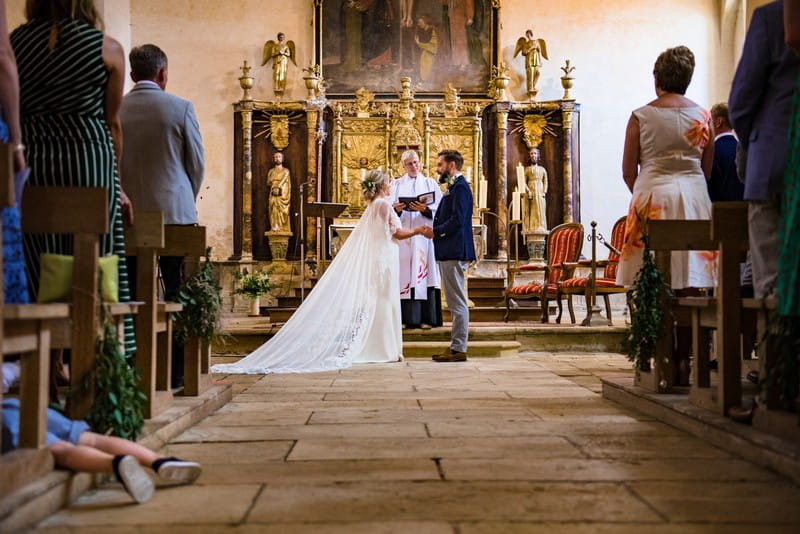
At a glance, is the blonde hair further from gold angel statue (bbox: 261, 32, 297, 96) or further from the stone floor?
gold angel statue (bbox: 261, 32, 297, 96)

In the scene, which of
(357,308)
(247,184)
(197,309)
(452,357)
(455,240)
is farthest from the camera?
(247,184)

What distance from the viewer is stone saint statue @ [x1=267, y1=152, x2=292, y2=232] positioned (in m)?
12.0

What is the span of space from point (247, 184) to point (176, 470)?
10318 millimetres

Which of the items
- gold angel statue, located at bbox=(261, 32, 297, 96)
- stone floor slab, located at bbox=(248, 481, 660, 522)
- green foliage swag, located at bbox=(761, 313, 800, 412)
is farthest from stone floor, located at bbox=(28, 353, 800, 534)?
gold angel statue, located at bbox=(261, 32, 297, 96)

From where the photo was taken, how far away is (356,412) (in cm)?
353

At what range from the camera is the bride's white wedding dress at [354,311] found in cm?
581

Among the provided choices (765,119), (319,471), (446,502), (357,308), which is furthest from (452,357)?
(446,502)

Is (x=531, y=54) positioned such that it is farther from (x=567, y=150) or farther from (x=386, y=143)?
(x=386, y=143)

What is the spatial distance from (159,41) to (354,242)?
776 centimetres

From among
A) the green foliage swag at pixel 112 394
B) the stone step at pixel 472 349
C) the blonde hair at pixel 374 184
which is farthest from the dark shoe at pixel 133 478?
the stone step at pixel 472 349

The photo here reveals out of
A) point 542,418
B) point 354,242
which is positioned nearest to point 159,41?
point 354,242

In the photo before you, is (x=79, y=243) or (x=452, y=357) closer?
(x=79, y=243)

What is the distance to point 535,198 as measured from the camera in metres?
12.0

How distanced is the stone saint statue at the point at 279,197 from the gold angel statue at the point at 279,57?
103cm
